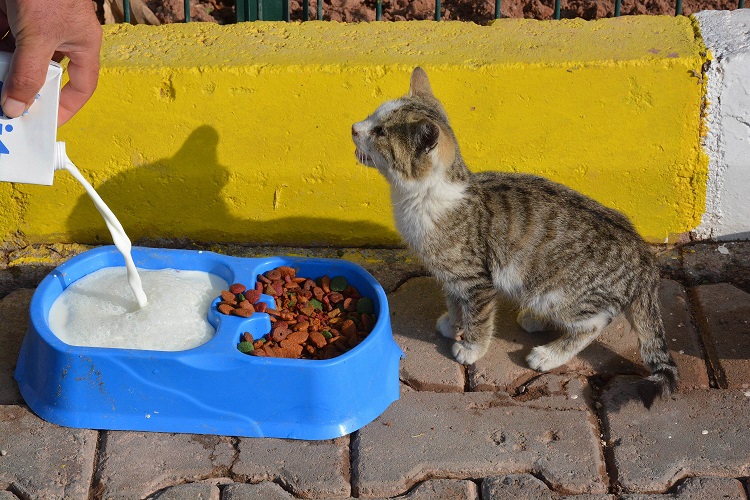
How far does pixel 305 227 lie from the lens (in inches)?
180

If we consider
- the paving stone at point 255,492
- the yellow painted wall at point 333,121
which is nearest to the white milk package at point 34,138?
the yellow painted wall at point 333,121

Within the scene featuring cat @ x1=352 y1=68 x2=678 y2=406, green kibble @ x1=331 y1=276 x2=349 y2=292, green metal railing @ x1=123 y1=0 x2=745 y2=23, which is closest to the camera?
cat @ x1=352 y1=68 x2=678 y2=406

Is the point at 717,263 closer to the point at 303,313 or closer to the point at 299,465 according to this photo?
the point at 303,313

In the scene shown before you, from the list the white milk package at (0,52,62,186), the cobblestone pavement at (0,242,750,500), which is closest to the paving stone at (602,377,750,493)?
the cobblestone pavement at (0,242,750,500)

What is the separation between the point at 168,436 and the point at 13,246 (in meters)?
1.57

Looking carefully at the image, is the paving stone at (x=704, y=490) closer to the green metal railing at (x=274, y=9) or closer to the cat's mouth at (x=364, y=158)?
the cat's mouth at (x=364, y=158)

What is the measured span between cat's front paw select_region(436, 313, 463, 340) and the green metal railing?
157cm

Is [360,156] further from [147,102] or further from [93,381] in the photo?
[93,381]

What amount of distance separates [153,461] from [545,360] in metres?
1.69

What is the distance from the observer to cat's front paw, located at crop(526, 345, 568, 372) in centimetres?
398

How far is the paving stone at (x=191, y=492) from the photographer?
336 cm

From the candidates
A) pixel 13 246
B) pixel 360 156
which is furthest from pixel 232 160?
pixel 13 246

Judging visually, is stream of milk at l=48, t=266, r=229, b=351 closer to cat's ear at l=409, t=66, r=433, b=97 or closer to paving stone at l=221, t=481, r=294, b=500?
paving stone at l=221, t=481, r=294, b=500

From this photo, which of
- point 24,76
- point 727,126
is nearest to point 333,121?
point 24,76
